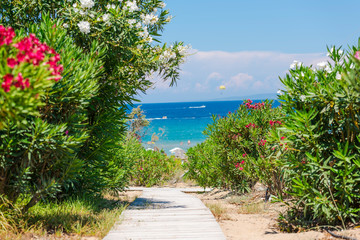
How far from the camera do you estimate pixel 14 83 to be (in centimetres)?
294

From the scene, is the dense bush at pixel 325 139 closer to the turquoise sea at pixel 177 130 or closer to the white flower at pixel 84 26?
the white flower at pixel 84 26

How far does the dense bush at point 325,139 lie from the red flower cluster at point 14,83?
143 inches

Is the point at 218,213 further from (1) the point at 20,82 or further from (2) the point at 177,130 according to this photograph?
(2) the point at 177,130

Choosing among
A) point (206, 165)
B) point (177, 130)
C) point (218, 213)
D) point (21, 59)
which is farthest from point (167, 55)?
point (177, 130)

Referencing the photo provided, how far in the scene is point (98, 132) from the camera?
21.7 feet

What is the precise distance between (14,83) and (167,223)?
364cm

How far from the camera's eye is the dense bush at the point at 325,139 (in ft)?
15.4

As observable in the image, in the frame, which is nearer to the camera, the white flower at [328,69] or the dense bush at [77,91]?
the dense bush at [77,91]

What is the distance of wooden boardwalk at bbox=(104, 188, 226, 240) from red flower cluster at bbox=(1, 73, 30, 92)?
269cm

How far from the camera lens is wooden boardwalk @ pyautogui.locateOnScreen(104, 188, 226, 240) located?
16.3 feet

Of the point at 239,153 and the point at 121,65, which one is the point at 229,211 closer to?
the point at 239,153

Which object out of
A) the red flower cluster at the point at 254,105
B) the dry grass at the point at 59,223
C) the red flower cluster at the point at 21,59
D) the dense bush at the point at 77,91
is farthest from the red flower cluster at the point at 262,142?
the red flower cluster at the point at 21,59

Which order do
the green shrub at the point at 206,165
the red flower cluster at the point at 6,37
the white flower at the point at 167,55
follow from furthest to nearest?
the green shrub at the point at 206,165
the white flower at the point at 167,55
the red flower cluster at the point at 6,37

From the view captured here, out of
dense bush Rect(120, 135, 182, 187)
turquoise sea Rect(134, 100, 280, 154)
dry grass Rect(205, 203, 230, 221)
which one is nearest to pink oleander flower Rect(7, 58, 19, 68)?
dry grass Rect(205, 203, 230, 221)
